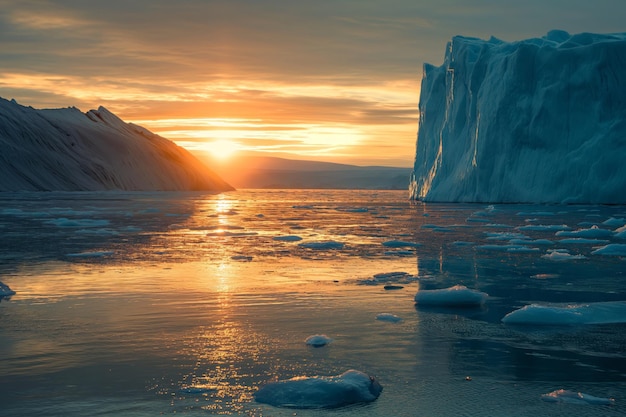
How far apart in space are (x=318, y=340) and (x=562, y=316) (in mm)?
2355

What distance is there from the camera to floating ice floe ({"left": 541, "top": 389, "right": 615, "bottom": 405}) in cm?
401

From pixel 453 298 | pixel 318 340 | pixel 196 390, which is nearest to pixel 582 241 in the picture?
pixel 453 298

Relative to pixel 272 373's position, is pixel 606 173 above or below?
A: above

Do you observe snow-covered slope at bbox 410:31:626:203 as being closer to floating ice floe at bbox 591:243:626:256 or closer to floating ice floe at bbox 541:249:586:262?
floating ice floe at bbox 591:243:626:256

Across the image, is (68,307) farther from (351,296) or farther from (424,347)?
(424,347)

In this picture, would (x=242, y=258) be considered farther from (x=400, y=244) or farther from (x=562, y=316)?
(x=562, y=316)

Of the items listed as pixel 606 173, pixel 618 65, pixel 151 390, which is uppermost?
pixel 618 65

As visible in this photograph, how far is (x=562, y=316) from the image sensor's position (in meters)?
6.36

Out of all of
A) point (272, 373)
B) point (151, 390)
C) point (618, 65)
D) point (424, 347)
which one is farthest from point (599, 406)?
point (618, 65)

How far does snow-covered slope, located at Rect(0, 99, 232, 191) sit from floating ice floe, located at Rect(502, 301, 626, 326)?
264 ft

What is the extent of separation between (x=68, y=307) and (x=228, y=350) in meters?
2.53

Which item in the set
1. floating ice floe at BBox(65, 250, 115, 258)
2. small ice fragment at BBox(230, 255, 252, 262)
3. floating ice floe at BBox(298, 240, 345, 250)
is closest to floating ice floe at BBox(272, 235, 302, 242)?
floating ice floe at BBox(298, 240, 345, 250)

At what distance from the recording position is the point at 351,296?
7.81m

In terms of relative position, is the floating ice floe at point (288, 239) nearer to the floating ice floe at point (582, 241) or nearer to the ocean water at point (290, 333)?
the ocean water at point (290, 333)
